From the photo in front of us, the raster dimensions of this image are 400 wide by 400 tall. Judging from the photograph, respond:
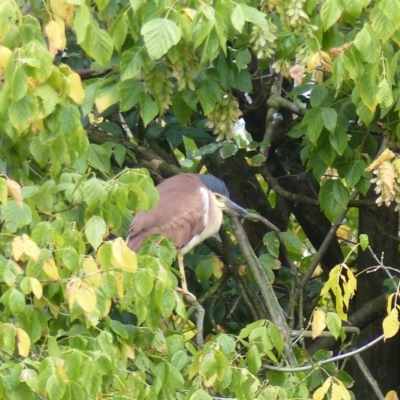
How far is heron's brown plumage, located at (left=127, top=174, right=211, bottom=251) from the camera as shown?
455cm

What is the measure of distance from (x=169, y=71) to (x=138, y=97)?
0.16 m

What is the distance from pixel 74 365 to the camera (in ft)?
8.61

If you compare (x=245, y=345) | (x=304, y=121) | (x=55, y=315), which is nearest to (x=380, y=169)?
(x=304, y=121)

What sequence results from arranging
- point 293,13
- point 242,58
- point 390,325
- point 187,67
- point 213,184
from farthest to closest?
point 213,184 < point 242,58 < point 187,67 < point 293,13 < point 390,325

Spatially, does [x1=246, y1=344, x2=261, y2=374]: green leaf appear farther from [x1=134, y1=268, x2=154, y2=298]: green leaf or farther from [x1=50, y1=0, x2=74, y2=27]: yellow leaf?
[x1=50, y1=0, x2=74, y2=27]: yellow leaf

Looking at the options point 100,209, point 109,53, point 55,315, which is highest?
point 109,53

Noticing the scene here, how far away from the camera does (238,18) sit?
124 inches

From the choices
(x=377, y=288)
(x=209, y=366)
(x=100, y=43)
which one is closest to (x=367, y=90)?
(x=100, y=43)

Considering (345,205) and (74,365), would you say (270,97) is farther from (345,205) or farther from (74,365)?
(74,365)

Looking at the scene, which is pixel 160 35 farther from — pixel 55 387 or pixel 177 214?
pixel 177 214

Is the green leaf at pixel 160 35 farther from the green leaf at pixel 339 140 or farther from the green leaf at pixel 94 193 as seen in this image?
the green leaf at pixel 339 140

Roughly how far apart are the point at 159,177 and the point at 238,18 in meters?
1.72

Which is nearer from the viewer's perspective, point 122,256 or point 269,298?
point 122,256

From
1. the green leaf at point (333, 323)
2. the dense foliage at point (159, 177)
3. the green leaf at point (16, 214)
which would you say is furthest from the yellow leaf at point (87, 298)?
the green leaf at point (333, 323)
